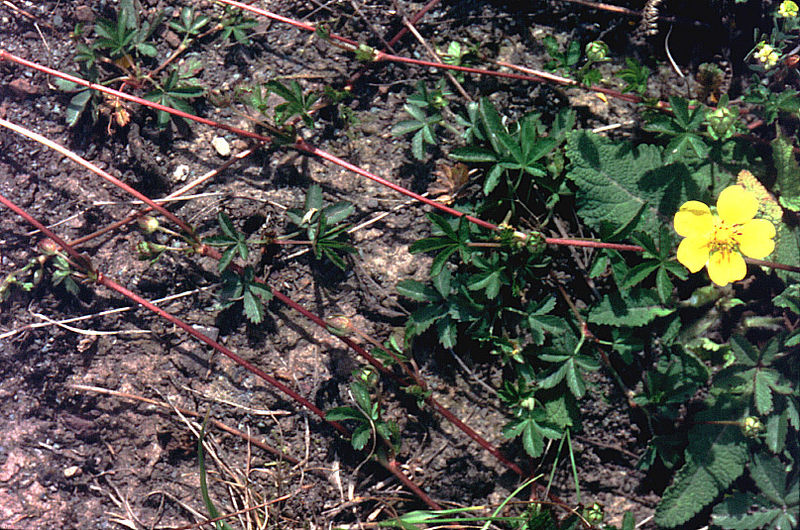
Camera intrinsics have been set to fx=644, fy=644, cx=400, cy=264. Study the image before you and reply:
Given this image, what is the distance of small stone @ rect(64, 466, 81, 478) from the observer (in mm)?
3000

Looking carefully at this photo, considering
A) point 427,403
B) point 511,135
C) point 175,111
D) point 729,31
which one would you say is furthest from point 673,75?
point 175,111

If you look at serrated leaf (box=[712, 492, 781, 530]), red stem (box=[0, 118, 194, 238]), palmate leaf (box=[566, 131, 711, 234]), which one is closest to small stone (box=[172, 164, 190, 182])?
red stem (box=[0, 118, 194, 238])

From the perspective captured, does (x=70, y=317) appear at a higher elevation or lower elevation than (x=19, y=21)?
lower

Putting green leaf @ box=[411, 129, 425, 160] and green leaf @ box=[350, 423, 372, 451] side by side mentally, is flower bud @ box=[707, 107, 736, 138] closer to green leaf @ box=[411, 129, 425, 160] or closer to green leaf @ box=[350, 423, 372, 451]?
green leaf @ box=[411, 129, 425, 160]

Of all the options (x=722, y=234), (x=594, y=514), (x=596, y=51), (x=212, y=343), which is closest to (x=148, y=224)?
(x=212, y=343)

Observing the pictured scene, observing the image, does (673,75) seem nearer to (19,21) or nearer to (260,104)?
(260,104)

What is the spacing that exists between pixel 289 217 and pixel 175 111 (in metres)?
0.73

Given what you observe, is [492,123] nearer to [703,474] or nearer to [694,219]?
[694,219]

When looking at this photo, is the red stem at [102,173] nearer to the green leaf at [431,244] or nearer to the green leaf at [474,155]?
the green leaf at [431,244]

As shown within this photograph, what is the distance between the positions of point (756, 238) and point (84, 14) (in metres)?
3.24

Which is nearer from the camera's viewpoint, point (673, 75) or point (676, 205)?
point (676, 205)

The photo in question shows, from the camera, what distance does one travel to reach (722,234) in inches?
103

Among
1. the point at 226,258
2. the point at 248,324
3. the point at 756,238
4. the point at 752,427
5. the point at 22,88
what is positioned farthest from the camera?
the point at 22,88

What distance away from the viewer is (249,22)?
3113 millimetres
